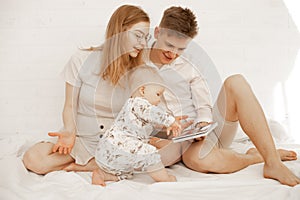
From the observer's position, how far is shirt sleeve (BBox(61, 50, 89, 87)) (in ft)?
5.40

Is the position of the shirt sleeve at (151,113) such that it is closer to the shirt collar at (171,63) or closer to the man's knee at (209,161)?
the man's knee at (209,161)

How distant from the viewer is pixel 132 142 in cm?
138

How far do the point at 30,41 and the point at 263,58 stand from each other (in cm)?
130

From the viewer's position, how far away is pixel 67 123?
5.26 ft

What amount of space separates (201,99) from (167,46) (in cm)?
27

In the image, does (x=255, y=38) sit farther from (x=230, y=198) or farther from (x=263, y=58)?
(x=230, y=198)

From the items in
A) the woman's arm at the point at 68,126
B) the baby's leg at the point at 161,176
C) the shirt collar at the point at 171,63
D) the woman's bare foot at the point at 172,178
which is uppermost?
the shirt collar at the point at 171,63

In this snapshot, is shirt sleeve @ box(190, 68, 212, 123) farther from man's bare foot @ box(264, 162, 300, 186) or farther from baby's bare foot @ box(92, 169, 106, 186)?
baby's bare foot @ box(92, 169, 106, 186)

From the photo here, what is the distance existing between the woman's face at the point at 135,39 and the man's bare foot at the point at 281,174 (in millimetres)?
665

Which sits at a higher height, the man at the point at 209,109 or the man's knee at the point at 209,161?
the man at the point at 209,109

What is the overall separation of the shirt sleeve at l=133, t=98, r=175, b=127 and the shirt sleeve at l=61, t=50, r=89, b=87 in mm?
367

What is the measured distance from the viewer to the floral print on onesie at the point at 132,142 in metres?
1.36

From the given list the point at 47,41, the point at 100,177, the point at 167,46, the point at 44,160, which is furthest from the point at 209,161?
the point at 47,41

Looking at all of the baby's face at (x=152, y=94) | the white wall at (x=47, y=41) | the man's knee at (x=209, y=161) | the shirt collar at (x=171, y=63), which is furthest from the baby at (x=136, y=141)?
the white wall at (x=47, y=41)
